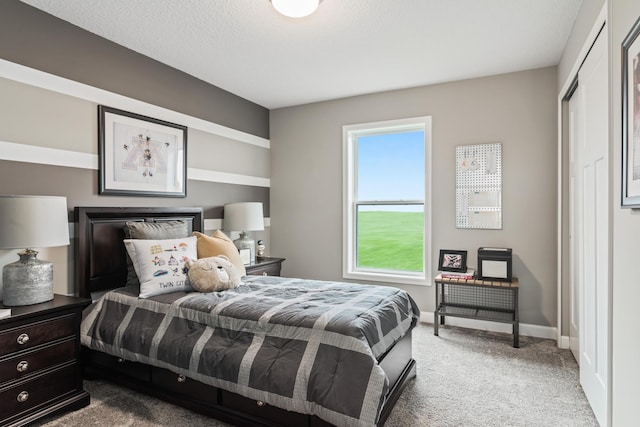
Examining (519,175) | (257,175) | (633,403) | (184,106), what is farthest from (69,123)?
(519,175)

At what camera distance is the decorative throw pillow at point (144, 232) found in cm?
286

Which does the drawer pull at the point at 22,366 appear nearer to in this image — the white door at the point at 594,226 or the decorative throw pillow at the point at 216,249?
the decorative throw pillow at the point at 216,249

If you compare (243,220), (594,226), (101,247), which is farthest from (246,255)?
(594,226)

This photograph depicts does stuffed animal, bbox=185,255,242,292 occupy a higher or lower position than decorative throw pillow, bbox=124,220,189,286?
lower

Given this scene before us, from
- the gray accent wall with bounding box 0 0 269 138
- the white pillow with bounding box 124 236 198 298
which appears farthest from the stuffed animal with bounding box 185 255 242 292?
the gray accent wall with bounding box 0 0 269 138

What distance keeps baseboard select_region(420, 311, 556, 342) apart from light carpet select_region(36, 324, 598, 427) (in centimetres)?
30

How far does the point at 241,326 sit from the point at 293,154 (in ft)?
9.88

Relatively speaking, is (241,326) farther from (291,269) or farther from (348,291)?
(291,269)

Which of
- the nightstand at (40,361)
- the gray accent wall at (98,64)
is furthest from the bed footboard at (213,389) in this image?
the gray accent wall at (98,64)

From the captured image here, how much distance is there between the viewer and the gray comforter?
174 centimetres

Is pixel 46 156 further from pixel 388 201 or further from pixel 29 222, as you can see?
pixel 388 201

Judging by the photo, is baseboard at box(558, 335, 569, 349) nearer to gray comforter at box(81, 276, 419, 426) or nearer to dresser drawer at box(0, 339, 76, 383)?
gray comforter at box(81, 276, 419, 426)

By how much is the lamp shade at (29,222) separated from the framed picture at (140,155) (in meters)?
0.76

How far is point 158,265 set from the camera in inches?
105
